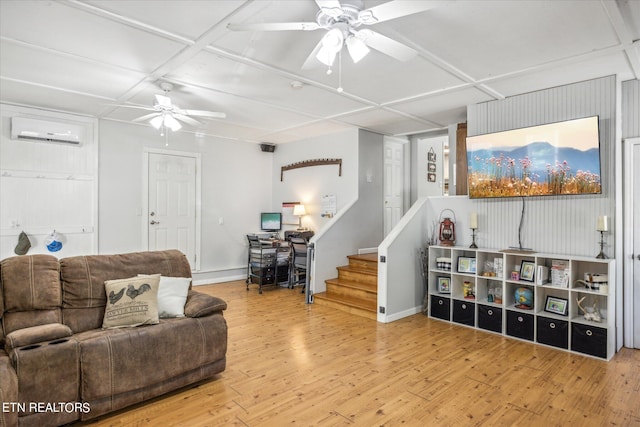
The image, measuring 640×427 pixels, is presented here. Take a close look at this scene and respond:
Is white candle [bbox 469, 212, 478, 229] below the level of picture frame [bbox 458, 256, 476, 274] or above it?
above

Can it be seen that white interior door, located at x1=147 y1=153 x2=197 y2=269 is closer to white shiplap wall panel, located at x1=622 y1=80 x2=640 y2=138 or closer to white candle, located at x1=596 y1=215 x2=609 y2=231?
white candle, located at x1=596 y1=215 x2=609 y2=231

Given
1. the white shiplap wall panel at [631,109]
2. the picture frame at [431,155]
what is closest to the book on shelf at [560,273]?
the white shiplap wall panel at [631,109]

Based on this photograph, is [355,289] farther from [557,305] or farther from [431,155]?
[431,155]

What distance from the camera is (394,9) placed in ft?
6.43

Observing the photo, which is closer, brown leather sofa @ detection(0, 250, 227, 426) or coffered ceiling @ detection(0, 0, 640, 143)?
brown leather sofa @ detection(0, 250, 227, 426)

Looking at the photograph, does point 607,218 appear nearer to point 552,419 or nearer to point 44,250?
point 552,419

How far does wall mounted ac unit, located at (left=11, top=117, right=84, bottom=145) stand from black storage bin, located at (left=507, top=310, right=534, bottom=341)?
248 inches

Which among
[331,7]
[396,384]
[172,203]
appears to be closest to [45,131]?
[172,203]

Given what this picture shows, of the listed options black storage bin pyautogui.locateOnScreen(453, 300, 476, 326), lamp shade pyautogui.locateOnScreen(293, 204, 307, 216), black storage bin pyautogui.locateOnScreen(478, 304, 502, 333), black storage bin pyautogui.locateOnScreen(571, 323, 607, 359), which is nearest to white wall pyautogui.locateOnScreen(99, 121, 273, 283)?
lamp shade pyautogui.locateOnScreen(293, 204, 307, 216)

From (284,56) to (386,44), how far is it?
1132mm

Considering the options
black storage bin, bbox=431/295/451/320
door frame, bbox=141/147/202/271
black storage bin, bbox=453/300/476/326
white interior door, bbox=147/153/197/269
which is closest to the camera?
black storage bin, bbox=453/300/476/326

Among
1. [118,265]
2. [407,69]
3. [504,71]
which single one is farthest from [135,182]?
[504,71]

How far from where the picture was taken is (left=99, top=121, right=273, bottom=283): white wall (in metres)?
5.59

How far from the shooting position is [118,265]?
9.91ft
